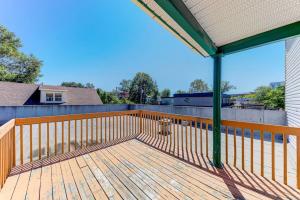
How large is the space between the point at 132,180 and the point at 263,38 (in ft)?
9.53

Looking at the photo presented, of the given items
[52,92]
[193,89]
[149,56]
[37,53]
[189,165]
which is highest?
[149,56]

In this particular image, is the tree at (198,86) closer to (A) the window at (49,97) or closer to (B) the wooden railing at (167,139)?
(A) the window at (49,97)

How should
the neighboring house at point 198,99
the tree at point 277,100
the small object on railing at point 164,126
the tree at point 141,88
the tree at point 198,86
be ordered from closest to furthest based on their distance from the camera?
the small object on railing at point 164,126 → the tree at point 277,100 → the neighboring house at point 198,99 → the tree at point 141,88 → the tree at point 198,86

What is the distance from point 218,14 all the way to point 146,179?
2.50m

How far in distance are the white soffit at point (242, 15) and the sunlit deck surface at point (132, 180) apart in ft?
7.36

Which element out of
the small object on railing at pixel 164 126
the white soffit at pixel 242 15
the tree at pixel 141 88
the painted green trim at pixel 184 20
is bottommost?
the small object on railing at pixel 164 126

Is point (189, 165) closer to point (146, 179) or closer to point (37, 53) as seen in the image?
point (146, 179)

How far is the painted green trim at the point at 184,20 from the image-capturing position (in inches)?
46.9

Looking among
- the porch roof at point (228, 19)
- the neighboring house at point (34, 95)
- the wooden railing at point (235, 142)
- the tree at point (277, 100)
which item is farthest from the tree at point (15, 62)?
the tree at point (277, 100)

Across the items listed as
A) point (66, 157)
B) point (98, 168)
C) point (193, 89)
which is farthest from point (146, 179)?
point (193, 89)

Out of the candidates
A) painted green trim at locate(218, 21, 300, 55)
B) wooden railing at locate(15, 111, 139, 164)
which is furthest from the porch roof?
wooden railing at locate(15, 111, 139, 164)

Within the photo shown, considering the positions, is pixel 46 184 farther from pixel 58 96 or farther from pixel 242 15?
pixel 58 96

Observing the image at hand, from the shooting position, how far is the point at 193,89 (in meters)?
43.1

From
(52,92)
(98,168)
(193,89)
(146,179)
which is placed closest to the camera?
(146,179)
